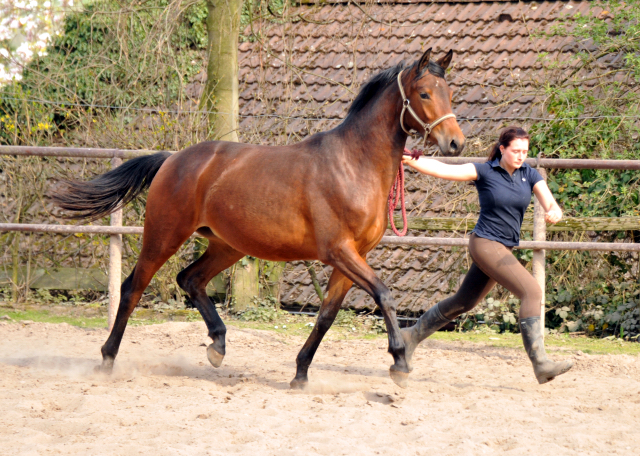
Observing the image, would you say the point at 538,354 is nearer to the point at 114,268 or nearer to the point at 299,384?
the point at 299,384

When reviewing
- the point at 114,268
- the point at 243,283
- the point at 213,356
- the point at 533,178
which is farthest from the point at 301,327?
the point at 533,178

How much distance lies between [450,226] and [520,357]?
1322mm

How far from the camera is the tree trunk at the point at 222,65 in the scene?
22.8 feet

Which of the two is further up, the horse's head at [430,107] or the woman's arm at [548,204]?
the horse's head at [430,107]

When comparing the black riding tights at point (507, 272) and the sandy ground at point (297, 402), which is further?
the black riding tights at point (507, 272)

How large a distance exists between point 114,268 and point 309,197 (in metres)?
2.49

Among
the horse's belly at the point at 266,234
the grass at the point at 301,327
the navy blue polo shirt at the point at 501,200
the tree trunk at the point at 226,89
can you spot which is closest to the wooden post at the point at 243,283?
the tree trunk at the point at 226,89

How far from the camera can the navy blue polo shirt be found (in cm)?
409

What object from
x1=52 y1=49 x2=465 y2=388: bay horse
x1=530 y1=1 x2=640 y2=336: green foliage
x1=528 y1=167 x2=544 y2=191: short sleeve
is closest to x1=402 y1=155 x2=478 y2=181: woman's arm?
x1=52 y1=49 x2=465 y2=388: bay horse

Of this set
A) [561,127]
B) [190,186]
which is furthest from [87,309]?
[561,127]

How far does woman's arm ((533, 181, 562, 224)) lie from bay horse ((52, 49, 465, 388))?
658mm

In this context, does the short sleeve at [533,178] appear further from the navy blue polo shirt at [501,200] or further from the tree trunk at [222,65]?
the tree trunk at [222,65]

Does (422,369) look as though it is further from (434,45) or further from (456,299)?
(434,45)

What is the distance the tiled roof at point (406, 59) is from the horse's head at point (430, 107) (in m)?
2.96
